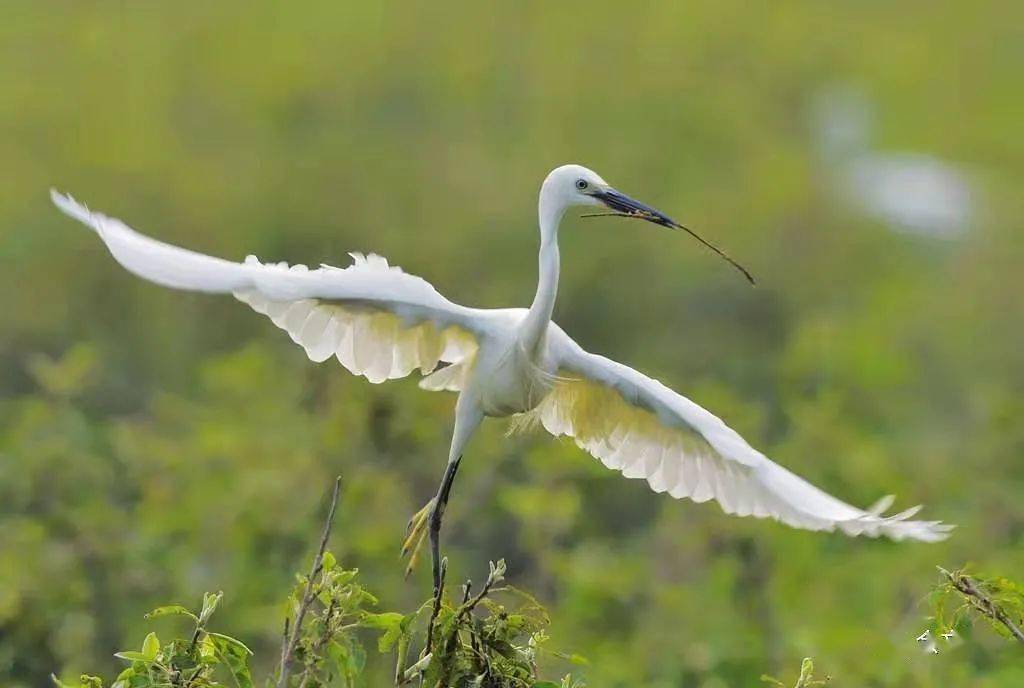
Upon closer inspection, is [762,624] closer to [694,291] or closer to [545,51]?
[694,291]

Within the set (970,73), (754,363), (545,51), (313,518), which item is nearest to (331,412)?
(313,518)

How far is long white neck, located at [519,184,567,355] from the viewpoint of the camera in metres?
5.86

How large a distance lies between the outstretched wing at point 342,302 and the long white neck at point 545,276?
0.15m

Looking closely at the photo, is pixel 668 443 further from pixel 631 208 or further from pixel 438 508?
pixel 631 208

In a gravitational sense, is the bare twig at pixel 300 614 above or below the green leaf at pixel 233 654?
above

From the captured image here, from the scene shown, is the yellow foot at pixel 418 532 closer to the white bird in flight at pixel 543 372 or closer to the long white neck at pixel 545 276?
the white bird in flight at pixel 543 372

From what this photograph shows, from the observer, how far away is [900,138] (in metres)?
40.1

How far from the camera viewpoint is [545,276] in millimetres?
A: 5883

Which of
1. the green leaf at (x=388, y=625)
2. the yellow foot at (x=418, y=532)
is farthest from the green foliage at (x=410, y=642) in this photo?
the yellow foot at (x=418, y=532)

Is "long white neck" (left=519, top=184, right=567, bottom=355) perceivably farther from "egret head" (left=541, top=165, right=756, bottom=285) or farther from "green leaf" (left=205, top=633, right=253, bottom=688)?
"green leaf" (left=205, top=633, right=253, bottom=688)

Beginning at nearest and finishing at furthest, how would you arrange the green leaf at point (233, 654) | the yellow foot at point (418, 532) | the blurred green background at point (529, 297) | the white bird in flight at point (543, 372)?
the green leaf at point (233, 654) < the white bird in flight at point (543, 372) < the yellow foot at point (418, 532) < the blurred green background at point (529, 297)

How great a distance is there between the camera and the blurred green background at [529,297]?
9.67 meters

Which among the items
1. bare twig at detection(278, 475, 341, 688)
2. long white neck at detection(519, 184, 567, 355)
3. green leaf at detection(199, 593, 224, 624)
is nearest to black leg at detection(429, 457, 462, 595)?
long white neck at detection(519, 184, 567, 355)

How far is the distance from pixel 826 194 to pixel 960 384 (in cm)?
1178
